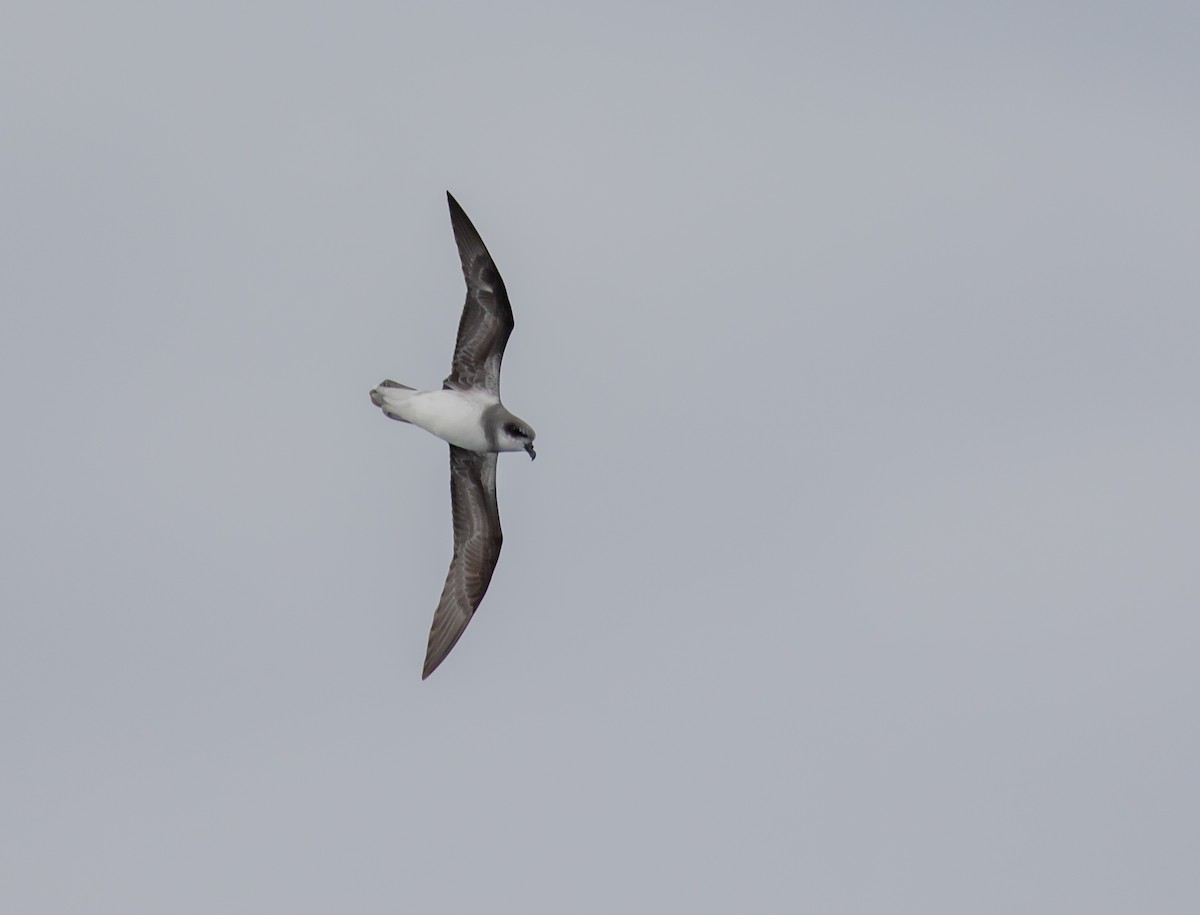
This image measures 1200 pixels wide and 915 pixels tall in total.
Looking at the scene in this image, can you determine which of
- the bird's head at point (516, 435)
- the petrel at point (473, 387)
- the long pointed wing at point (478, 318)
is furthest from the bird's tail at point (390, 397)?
the bird's head at point (516, 435)

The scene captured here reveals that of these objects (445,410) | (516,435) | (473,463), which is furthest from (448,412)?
(473,463)

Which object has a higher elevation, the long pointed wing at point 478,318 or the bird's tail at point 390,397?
the long pointed wing at point 478,318

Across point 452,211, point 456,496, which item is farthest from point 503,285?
point 456,496

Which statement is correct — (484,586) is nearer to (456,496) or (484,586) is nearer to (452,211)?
(456,496)

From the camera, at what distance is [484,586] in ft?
130

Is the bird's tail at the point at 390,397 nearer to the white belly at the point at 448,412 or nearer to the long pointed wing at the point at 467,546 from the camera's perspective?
the white belly at the point at 448,412

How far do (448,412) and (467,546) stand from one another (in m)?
3.60

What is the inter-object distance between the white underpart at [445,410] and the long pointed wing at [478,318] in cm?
30

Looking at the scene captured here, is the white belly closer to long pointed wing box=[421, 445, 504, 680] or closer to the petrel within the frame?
the petrel

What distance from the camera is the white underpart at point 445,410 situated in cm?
3681

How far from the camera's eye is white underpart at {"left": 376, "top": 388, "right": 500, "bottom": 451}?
3681 centimetres

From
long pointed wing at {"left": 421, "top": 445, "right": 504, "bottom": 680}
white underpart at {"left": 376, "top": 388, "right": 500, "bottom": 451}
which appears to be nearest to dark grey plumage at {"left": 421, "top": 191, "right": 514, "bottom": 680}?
long pointed wing at {"left": 421, "top": 445, "right": 504, "bottom": 680}

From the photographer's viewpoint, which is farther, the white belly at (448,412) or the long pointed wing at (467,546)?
the long pointed wing at (467,546)

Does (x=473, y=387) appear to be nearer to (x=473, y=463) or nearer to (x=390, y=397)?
(x=390, y=397)
